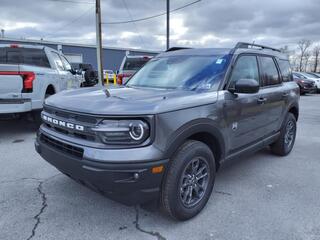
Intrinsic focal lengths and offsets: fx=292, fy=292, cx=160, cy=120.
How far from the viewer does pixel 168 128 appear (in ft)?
8.46

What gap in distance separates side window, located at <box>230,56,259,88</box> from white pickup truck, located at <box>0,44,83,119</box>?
13.6ft

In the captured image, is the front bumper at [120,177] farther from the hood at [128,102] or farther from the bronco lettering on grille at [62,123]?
the hood at [128,102]

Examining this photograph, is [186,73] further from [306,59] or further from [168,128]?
[306,59]

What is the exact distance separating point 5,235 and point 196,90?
2.37 m

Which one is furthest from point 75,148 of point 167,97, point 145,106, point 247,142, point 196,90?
point 247,142

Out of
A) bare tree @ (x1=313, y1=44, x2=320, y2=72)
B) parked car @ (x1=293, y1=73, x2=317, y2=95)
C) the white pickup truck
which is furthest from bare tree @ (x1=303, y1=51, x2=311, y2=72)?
the white pickup truck

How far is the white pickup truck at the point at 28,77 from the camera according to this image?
5.52m

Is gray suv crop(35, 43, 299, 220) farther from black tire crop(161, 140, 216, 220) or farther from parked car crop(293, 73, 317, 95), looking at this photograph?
parked car crop(293, 73, 317, 95)

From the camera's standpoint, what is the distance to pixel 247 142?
12.7 feet

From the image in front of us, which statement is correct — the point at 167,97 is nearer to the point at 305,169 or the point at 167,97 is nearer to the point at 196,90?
the point at 196,90

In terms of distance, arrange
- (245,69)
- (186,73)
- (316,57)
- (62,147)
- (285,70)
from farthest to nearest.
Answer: (316,57)
(285,70)
(245,69)
(186,73)
(62,147)

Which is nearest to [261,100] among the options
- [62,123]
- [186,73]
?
[186,73]

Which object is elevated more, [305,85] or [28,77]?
[28,77]

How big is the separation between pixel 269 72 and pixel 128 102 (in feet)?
8.84
